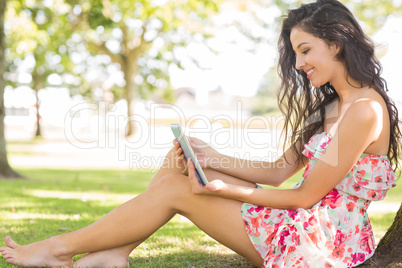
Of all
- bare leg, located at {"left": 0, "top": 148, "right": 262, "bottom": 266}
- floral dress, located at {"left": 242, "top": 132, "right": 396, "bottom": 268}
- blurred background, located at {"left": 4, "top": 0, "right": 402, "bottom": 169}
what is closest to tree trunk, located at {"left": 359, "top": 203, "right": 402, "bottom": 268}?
floral dress, located at {"left": 242, "top": 132, "right": 396, "bottom": 268}

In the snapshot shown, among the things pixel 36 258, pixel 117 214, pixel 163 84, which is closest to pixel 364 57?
pixel 117 214

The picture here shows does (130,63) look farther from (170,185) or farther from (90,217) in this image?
(170,185)

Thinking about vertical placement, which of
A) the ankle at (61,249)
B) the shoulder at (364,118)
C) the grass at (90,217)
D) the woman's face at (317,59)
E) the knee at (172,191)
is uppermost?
the woman's face at (317,59)

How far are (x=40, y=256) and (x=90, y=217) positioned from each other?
2.03m

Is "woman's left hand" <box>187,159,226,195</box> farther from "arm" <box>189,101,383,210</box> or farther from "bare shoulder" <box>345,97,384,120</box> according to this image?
"bare shoulder" <box>345,97,384,120</box>

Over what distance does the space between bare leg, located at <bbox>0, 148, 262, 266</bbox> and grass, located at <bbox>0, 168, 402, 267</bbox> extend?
14.3 inches

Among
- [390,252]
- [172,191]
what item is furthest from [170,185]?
[390,252]

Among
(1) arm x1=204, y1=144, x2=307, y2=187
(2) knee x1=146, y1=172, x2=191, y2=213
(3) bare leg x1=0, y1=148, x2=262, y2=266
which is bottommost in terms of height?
(3) bare leg x1=0, y1=148, x2=262, y2=266

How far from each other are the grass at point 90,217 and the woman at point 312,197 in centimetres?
39

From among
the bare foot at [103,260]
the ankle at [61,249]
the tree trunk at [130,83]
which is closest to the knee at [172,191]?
the bare foot at [103,260]

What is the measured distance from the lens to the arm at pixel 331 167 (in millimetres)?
2223

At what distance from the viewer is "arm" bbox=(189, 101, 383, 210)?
7.29ft

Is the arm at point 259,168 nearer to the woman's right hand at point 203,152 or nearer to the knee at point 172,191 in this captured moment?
the woman's right hand at point 203,152

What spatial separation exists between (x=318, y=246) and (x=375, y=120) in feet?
2.15
